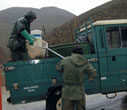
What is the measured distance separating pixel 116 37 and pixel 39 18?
9632cm

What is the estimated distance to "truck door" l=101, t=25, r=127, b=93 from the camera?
7.18 metres

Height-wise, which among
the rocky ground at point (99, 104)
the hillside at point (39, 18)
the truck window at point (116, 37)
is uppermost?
the hillside at point (39, 18)

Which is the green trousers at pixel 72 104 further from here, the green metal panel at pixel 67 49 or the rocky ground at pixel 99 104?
the rocky ground at pixel 99 104

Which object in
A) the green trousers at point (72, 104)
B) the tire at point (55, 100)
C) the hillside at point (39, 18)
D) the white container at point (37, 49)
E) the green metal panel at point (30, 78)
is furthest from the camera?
the hillside at point (39, 18)

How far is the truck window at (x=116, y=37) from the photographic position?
7340 mm

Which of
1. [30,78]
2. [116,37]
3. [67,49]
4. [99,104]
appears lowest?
[99,104]

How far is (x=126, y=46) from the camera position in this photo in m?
7.45

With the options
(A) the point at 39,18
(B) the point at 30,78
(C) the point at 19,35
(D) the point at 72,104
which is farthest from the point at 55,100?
(A) the point at 39,18

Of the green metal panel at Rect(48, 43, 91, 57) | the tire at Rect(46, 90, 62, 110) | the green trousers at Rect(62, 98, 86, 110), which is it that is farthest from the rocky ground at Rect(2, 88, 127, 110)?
the green trousers at Rect(62, 98, 86, 110)

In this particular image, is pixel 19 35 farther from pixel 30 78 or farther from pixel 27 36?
pixel 30 78

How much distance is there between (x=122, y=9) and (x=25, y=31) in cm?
3179

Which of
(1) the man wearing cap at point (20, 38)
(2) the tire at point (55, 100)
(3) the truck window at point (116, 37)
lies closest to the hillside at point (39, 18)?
(1) the man wearing cap at point (20, 38)

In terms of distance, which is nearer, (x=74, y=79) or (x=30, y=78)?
(x=74, y=79)

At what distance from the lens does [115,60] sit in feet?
23.7
